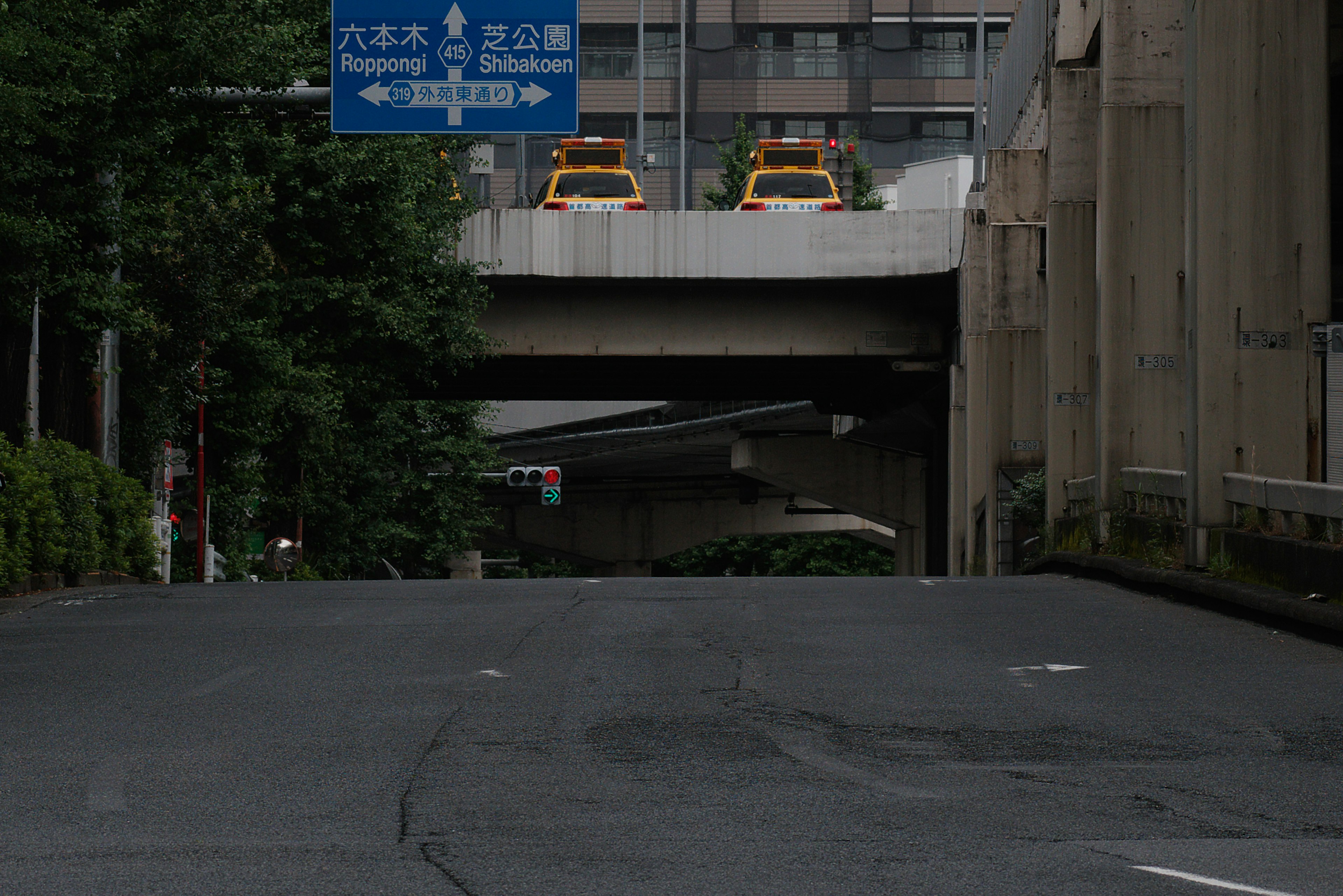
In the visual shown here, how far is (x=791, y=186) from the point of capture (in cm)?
4194

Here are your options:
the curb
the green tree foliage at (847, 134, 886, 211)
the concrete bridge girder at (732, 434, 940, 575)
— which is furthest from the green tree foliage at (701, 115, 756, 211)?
the curb

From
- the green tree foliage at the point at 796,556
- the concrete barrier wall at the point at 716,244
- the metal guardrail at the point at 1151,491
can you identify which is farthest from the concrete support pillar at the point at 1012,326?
the green tree foliage at the point at 796,556

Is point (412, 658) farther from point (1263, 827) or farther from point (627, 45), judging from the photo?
point (627, 45)

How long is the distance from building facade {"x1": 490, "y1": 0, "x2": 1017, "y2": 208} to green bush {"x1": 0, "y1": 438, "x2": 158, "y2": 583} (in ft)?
223

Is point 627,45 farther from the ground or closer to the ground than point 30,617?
farther from the ground

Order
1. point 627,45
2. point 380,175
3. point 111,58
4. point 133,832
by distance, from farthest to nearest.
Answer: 1. point 627,45
2. point 380,175
3. point 111,58
4. point 133,832

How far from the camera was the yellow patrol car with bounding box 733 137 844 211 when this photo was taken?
134 feet

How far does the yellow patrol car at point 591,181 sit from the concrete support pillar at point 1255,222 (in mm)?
22193

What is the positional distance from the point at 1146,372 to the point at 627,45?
7498 cm

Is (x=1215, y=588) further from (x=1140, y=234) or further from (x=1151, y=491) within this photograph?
(x=1140, y=234)

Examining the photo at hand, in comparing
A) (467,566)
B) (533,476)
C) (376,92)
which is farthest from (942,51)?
(376,92)

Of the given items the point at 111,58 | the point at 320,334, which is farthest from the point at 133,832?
the point at 320,334

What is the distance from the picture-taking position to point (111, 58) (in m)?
18.8

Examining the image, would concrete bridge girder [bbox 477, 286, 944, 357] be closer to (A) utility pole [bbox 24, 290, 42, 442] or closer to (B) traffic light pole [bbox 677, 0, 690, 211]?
(A) utility pole [bbox 24, 290, 42, 442]
